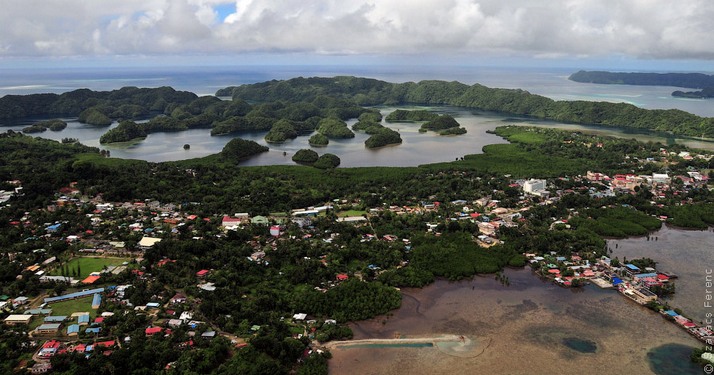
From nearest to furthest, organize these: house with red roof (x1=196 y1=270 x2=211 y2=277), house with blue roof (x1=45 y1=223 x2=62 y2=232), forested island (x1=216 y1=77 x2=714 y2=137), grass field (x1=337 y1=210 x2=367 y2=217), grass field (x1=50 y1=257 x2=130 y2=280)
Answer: grass field (x1=50 y1=257 x2=130 y2=280) → house with red roof (x1=196 y1=270 x2=211 y2=277) → house with blue roof (x1=45 y1=223 x2=62 y2=232) → grass field (x1=337 y1=210 x2=367 y2=217) → forested island (x1=216 y1=77 x2=714 y2=137)

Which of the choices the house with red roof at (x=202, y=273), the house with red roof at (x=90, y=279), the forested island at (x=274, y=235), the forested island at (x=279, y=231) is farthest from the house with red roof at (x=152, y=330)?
the house with red roof at (x=90, y=279)

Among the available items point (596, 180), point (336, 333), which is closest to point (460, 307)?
point (336, 333)

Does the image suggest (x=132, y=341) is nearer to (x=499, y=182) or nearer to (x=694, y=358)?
(x=694, y=358)

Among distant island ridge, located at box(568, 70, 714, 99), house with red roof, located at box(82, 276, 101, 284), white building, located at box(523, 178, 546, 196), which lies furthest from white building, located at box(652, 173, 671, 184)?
distant island ridge, located at box(568, 70, 714, 99)

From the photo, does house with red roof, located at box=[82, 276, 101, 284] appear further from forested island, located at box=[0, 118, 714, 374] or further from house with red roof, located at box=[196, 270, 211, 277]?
house with red roof, located at box=[196, 270, 211, 277]

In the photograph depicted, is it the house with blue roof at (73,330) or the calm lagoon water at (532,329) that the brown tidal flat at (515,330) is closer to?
the calm lagoon water at (532,329)

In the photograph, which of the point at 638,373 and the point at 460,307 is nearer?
the point at 638,373
